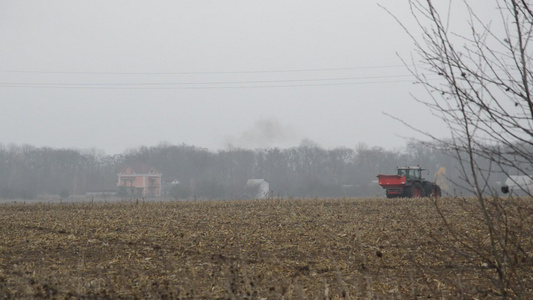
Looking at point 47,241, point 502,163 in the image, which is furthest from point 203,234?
point 502,163

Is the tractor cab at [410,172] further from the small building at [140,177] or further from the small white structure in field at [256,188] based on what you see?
the small building at [140,177]

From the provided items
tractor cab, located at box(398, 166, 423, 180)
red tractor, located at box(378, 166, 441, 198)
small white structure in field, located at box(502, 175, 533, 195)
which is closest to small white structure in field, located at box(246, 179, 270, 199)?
tractor cab, located at box(398, 166, 423, 180)

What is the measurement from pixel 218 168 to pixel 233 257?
7177 centimetres

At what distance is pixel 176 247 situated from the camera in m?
13.7

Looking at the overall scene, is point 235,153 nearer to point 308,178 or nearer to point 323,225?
point 308,178

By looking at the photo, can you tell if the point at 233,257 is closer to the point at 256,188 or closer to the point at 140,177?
the point at 256,188

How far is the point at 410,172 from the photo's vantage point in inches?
1431

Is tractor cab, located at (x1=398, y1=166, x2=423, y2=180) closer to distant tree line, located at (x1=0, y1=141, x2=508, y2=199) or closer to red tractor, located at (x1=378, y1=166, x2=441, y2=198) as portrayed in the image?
red tractor, located at (x1=378, y1=166, x2=441, y2=198)

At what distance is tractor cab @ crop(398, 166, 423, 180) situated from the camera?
35.7m

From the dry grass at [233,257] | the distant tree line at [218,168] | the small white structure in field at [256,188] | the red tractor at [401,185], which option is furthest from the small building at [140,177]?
the dry grass at [233,257]

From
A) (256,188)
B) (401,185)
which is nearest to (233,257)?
(401,185)

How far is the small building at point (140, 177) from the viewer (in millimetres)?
80769

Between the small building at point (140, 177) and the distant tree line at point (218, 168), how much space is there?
1.23 meters

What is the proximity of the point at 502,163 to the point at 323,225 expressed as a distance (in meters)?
12.9
